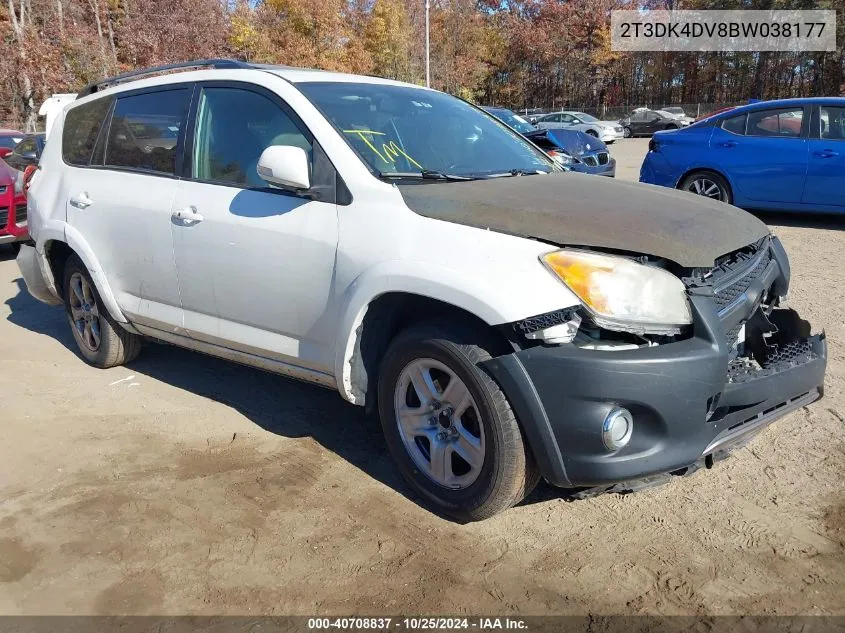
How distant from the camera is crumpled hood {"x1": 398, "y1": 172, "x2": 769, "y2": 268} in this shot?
9.02 feet

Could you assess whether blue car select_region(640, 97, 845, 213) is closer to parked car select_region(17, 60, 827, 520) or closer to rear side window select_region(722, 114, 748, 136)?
rear side window select_region(722, 114, 748, 136)

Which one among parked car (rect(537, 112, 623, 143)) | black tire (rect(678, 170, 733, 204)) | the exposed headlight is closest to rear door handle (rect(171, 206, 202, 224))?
the exposed headlight

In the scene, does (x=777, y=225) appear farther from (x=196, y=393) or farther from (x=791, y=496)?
(x=196, y=393)

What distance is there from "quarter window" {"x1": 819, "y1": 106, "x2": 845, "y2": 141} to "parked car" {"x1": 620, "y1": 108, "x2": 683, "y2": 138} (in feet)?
92.5

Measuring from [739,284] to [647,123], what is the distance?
35183 mm

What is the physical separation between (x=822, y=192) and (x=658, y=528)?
692 cm

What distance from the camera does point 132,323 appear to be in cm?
455

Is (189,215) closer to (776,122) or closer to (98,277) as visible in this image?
(98,277)

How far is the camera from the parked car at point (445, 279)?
2.65m

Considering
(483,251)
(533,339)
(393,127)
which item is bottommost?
(533,339)

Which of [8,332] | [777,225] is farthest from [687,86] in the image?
[8,332]

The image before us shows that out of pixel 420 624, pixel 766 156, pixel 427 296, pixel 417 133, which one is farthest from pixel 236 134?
pixel 766 156

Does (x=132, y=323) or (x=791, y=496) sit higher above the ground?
(x=132, y=323)

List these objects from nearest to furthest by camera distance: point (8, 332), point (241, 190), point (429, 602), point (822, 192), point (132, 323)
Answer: point (429, 602)
point (241, 190)
point (132, 323)
point (8, 332)
point (822, 192)
